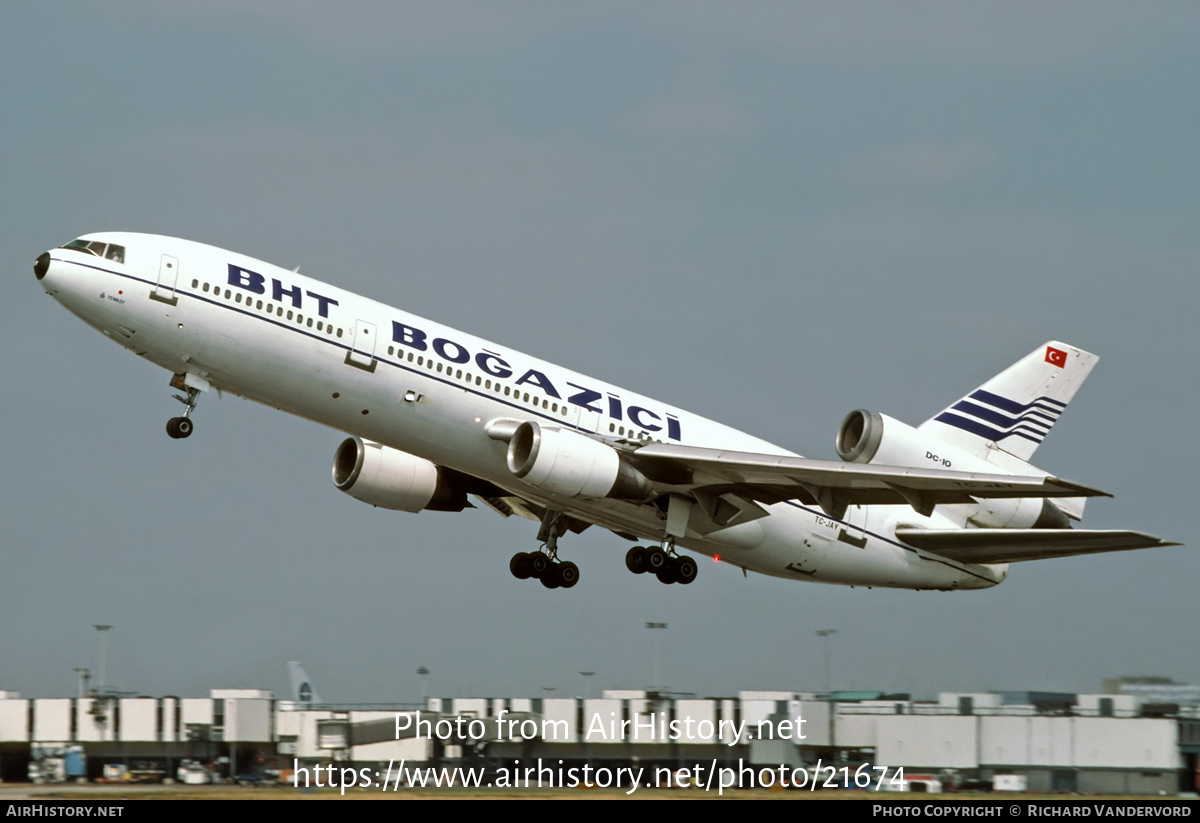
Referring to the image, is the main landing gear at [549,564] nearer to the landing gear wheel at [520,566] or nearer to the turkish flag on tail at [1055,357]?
the landing gear wheel at [520,566]

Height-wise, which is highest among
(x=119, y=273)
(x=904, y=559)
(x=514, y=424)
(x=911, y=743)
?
(x=119, y=273)

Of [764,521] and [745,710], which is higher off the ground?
[764,521]

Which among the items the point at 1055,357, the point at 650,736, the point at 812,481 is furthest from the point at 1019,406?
the point at 650,736

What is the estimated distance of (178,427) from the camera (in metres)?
34.4

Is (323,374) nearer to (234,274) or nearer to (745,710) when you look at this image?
(234,274)

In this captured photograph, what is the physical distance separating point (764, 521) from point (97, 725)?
73.5 ft

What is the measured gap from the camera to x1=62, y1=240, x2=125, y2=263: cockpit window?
107ft

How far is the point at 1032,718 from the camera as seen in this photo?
42594 millimetres

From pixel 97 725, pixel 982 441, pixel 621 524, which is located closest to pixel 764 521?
pixel 621 524

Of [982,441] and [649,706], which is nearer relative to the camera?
[982,441]

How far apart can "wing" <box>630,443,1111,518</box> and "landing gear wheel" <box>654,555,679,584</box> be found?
6.00ft

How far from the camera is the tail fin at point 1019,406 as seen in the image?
140 feet

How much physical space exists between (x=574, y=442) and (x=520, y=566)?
6.75 meters

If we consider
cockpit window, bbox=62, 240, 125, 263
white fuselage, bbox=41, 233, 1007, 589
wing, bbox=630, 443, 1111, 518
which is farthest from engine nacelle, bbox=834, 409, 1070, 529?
cockpit window, bbox=62, 240, 125, 263
